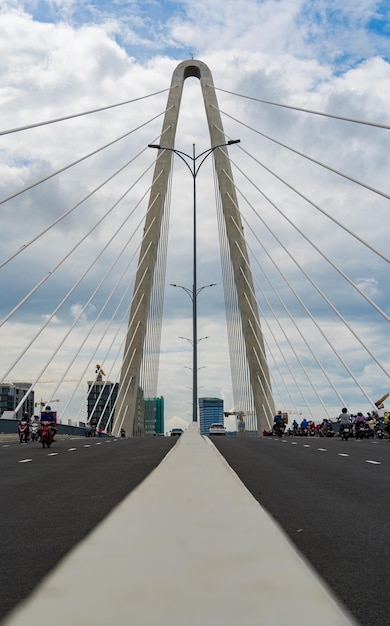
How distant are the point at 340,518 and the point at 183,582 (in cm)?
866

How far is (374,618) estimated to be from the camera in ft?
16.4

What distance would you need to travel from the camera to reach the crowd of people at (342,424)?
141 ft

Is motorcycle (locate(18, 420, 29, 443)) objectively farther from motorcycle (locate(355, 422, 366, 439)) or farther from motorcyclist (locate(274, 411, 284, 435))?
motorcyclist (locate(274, 411, 284, 435))

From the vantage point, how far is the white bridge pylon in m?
53.8

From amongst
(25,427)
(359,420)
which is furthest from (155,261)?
(25,427)

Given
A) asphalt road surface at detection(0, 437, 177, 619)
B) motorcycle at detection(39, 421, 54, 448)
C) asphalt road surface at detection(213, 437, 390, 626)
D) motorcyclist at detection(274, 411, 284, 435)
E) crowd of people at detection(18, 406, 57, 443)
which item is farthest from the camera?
motorcyclist at detection(274, 411, 284, 435)

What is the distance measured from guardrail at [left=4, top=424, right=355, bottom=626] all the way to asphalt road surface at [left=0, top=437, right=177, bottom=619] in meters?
3.55

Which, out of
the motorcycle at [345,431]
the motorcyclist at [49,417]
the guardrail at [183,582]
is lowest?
the guardrail at [183,582]

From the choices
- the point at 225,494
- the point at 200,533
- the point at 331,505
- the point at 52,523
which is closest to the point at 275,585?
the point at 200,533

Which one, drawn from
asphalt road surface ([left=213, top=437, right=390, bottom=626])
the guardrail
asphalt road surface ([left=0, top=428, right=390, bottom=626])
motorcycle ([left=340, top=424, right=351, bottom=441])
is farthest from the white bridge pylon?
the guardrail

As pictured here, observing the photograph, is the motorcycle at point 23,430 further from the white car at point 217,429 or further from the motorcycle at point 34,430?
the white car at point 217,429

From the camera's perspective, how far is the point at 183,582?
1.46m

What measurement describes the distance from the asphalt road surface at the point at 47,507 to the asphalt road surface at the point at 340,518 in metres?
2.15

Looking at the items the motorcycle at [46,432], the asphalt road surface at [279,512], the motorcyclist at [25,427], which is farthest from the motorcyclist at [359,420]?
the asphalt road surface at [279,512]
